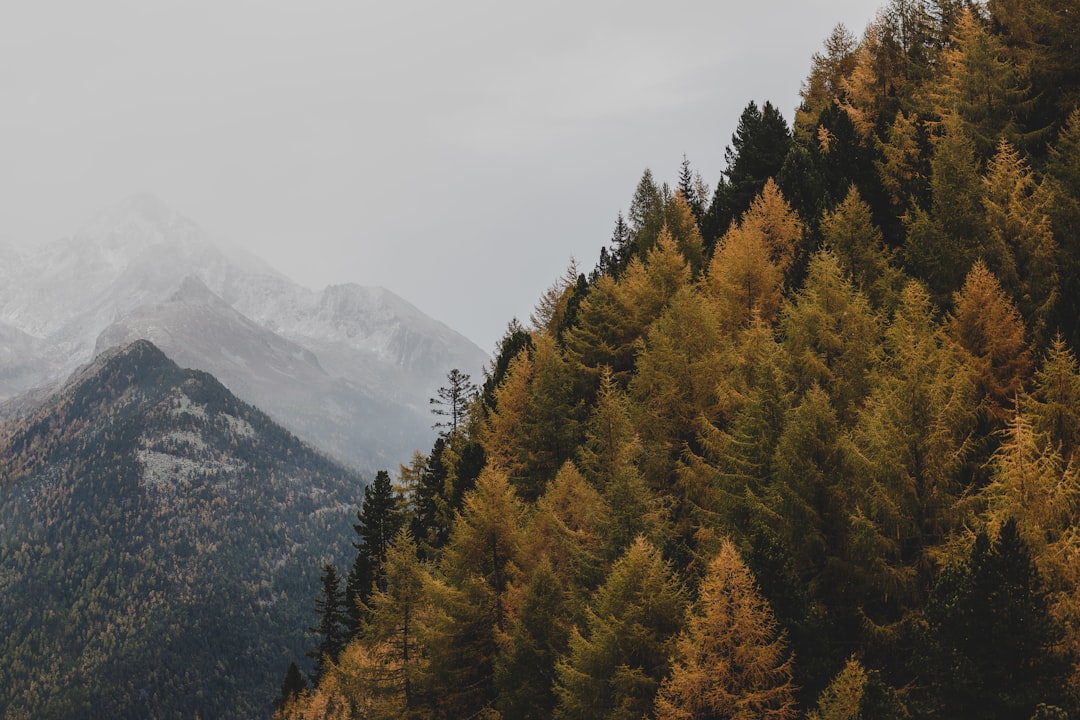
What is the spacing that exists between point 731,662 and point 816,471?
5446 millimetres

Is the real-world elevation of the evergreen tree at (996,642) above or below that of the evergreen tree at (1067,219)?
below

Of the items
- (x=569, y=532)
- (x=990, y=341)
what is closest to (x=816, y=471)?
(x=990, y=341)

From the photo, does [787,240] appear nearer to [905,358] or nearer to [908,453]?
[905,358]

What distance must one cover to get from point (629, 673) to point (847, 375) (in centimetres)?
1183

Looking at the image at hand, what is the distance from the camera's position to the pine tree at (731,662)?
15523mm

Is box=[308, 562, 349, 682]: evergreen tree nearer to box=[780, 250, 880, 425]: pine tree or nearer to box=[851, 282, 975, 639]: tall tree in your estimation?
box=[780, 250, 880, 425]: pine tree

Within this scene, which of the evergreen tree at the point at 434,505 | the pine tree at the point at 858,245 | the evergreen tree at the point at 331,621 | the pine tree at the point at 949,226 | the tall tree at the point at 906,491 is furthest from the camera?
the evergreen tree at the point at 331,621

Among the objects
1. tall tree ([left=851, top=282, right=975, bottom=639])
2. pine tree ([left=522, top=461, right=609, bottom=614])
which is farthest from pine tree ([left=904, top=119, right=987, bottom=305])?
pine tree ([left=522, top=461, right=609, bottom=614])

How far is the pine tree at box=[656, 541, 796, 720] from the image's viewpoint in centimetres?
1552

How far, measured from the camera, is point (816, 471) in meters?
18.5

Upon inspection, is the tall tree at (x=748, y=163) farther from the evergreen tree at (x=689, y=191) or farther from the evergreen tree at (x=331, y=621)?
the evergreen tree at (x=331, y=621)

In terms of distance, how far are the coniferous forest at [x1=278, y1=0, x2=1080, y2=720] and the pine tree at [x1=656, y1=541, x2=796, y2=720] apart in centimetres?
7

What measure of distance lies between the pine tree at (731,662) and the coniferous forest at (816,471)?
0.07 metres

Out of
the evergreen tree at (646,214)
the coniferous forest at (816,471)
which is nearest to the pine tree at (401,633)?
the coniferous forest at (816,471)
